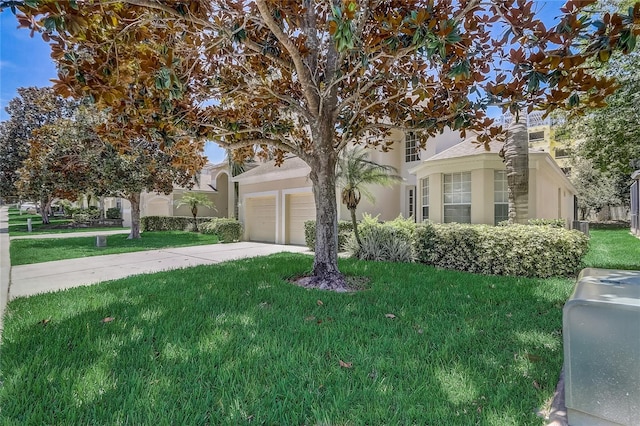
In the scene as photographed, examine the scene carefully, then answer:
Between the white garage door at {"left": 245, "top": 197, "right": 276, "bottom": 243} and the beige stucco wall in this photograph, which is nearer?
the beige stucco wall

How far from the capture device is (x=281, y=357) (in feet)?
11.0

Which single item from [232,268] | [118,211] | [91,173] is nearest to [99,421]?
[232,268]

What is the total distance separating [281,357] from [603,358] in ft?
8.62

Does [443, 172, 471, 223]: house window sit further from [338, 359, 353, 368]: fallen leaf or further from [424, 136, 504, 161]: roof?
[338, 359, 353, 368]: fallen leaf

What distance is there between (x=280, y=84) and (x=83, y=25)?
14.1 feet

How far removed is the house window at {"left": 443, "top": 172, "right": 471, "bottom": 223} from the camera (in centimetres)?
1154

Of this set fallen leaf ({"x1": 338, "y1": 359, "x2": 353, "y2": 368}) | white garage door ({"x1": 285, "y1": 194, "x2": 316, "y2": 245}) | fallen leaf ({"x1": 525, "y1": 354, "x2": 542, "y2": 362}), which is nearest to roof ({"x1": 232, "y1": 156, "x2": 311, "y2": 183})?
white garage door ({"x1": 285, "y1": 194, "x2": 316, "y2": 245})

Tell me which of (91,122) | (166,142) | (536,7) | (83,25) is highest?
(91,122)

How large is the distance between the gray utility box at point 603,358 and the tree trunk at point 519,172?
7.30 metres

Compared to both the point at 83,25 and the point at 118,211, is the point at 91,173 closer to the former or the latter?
the point at 83,25

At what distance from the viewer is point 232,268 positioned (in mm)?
8406

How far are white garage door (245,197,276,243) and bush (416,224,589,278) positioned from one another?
33.4ft

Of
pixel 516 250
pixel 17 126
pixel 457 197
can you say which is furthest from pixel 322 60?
pixel 17 126

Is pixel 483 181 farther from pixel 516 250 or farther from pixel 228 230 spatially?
pixel 228 230
